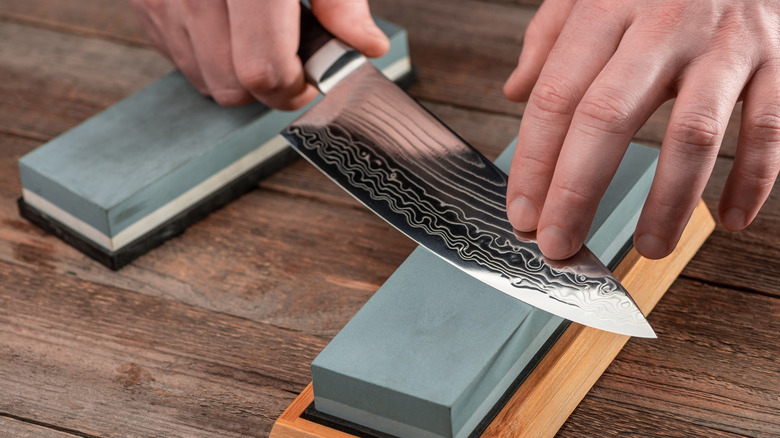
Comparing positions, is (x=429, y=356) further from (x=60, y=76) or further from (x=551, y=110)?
(x=60, y=76)

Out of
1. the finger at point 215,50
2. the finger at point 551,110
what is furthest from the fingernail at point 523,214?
the finger at point 215,50

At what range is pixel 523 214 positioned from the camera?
2.04 feet

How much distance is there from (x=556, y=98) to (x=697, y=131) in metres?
0.11

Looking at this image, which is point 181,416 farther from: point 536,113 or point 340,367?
point 536,113

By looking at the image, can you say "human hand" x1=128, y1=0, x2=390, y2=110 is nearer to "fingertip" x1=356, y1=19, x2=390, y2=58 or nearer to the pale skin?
"fingertip" x1=356, y1=19, x2=390, y2=58

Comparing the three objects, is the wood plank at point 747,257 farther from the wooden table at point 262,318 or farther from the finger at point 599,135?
the finger at point 599,135

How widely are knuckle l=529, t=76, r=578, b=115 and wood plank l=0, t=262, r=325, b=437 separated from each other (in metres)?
0.26

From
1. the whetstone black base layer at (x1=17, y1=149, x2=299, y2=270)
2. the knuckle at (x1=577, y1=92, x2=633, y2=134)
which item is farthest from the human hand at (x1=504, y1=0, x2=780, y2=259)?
the whetstone black base layer at (x1=17, y1=149, x2=299, y2=270)

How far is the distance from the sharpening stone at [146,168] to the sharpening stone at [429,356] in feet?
0.92

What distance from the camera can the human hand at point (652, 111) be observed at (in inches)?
22.1

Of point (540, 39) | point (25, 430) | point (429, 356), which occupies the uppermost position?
point (540, 39)

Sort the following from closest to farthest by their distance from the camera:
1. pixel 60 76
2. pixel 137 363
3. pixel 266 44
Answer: pixel 137 363 → pixel 266 44 → pixel 60 76

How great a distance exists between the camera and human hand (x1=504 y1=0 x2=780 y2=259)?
561 mm

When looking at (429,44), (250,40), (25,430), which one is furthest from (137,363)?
(429,44)
